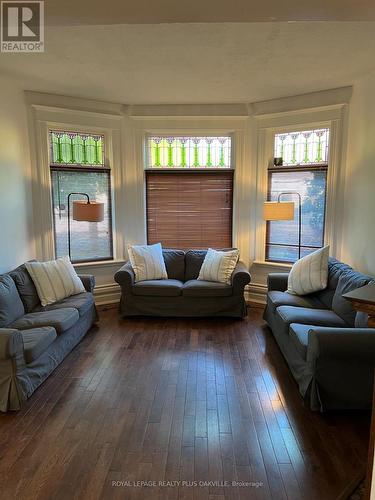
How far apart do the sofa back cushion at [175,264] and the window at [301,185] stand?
1394mm

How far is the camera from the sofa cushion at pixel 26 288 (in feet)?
11.8

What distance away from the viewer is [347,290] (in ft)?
10.7

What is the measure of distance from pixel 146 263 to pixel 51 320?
173 cm

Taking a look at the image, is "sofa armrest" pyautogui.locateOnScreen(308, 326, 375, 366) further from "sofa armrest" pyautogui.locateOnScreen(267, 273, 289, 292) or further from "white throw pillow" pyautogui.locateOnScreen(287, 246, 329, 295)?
"sofa armrest" pyautogui.locateOnScreen(267, 273, 289, 292)

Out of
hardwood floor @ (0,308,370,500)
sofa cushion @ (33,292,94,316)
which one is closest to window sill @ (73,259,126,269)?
sofa cushion @ (33,292,94,316)

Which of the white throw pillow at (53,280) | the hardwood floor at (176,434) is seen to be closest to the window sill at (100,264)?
the white throw pillow at (53,280)

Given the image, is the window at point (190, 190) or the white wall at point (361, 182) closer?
the white wall at point (361, 182)

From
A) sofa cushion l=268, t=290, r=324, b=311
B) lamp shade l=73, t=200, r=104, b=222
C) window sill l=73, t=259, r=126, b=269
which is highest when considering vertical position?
lamp shade l=73, t=200, r=104, b=222

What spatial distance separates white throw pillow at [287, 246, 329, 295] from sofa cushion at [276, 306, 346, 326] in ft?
1.32

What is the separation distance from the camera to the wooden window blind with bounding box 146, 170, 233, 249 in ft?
17.0

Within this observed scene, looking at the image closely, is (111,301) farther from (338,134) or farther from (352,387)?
(338,134)

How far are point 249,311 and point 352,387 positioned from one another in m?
2.44

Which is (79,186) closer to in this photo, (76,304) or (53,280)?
(53,280)

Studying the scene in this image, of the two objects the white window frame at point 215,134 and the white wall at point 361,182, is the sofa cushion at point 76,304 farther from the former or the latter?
the white wall at point 361,182
